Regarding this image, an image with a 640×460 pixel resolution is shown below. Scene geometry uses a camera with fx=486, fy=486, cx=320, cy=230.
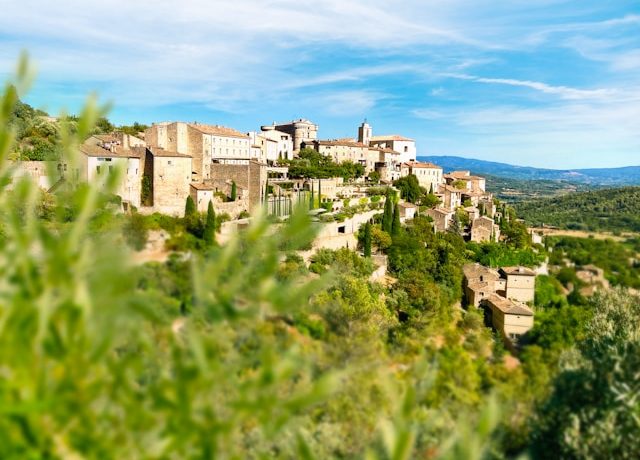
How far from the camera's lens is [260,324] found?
5395 mm

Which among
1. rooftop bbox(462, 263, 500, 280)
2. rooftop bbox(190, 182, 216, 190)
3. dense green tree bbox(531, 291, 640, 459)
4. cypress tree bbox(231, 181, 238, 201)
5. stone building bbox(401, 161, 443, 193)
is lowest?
rooftop bbox(462, 263, 500, 280)

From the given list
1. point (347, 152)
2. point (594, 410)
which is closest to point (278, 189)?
point (347, 152)

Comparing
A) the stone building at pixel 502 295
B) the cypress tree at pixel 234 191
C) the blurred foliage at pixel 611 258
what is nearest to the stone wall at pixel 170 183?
the cypress tree at pixel 234 191

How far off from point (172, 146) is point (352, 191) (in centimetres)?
1824

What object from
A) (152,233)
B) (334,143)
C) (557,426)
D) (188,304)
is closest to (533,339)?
(557,426)

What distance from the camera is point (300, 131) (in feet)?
214

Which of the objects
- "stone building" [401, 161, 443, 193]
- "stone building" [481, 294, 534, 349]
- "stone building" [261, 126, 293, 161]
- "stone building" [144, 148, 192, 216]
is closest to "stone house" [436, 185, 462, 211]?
"stone building" [401, 161, 443, 193]

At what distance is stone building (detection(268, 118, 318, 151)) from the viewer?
64.5 meters

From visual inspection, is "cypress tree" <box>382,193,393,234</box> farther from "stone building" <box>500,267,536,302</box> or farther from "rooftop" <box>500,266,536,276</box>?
"stone building" <box>500,267,536,302</box>

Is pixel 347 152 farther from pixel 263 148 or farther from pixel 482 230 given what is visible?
pixel 482 230

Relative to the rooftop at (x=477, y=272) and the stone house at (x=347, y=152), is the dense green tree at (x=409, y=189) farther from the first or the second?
the rooftop at (x=477, y=272)

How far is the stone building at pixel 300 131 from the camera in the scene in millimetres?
64500

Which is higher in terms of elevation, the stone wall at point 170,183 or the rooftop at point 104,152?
the rooftop at point 104,152

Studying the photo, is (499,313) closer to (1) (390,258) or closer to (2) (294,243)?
(1) (390,258)
